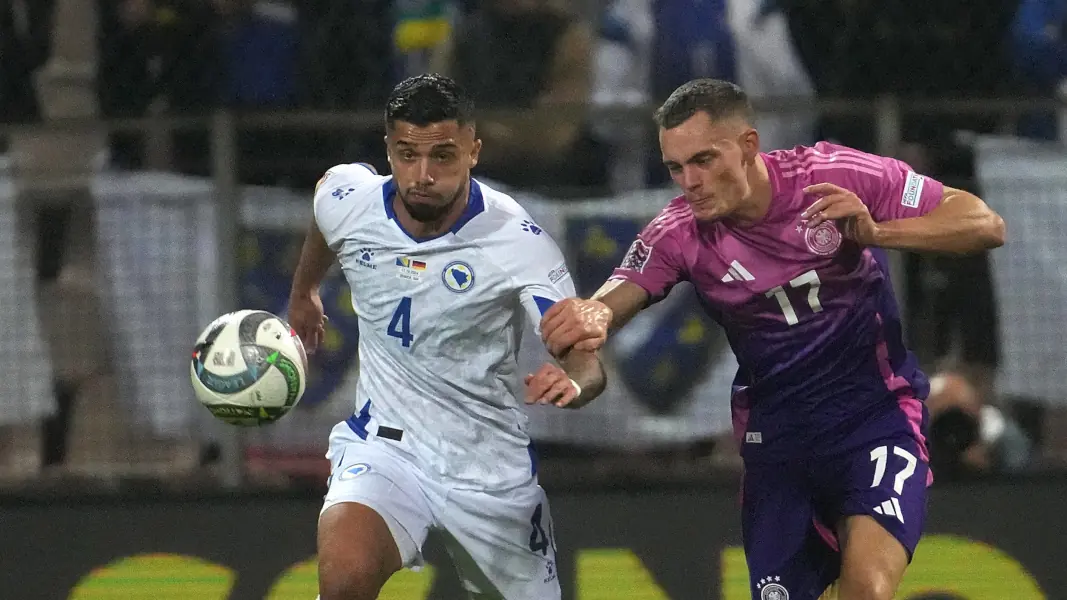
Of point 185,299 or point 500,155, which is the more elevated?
point 500,155

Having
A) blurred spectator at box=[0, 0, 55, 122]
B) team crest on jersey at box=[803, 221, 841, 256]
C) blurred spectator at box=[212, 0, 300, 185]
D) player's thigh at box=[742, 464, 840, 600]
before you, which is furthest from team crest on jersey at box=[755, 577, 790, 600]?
blurred spectator at box=[0, 0, 55, 122]

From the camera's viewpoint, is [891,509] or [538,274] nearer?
[891,509]

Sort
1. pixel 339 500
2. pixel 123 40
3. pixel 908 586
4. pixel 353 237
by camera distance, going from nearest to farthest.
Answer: pixel 339 500 < pixel 353 237 < pixel 908 586 < pixel 123 40

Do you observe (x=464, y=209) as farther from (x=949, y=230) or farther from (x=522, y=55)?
(x=522, y=55)

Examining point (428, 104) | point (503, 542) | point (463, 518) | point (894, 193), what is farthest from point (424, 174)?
point (894, 193)

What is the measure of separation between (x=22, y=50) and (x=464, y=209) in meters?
3.15

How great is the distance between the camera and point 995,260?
6.79m

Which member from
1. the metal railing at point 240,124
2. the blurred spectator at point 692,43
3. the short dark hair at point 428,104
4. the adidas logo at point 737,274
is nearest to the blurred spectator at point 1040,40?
the metal railing at point 240,124

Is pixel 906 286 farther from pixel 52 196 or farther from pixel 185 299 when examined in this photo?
pixel 52 196

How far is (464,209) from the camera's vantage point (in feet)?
17.0

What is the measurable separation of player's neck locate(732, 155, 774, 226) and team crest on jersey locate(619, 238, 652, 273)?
0.98ft

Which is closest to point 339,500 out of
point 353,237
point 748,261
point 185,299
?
point 353,237

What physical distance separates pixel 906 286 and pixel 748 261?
201 cm

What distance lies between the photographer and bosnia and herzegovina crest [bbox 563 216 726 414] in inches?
264
